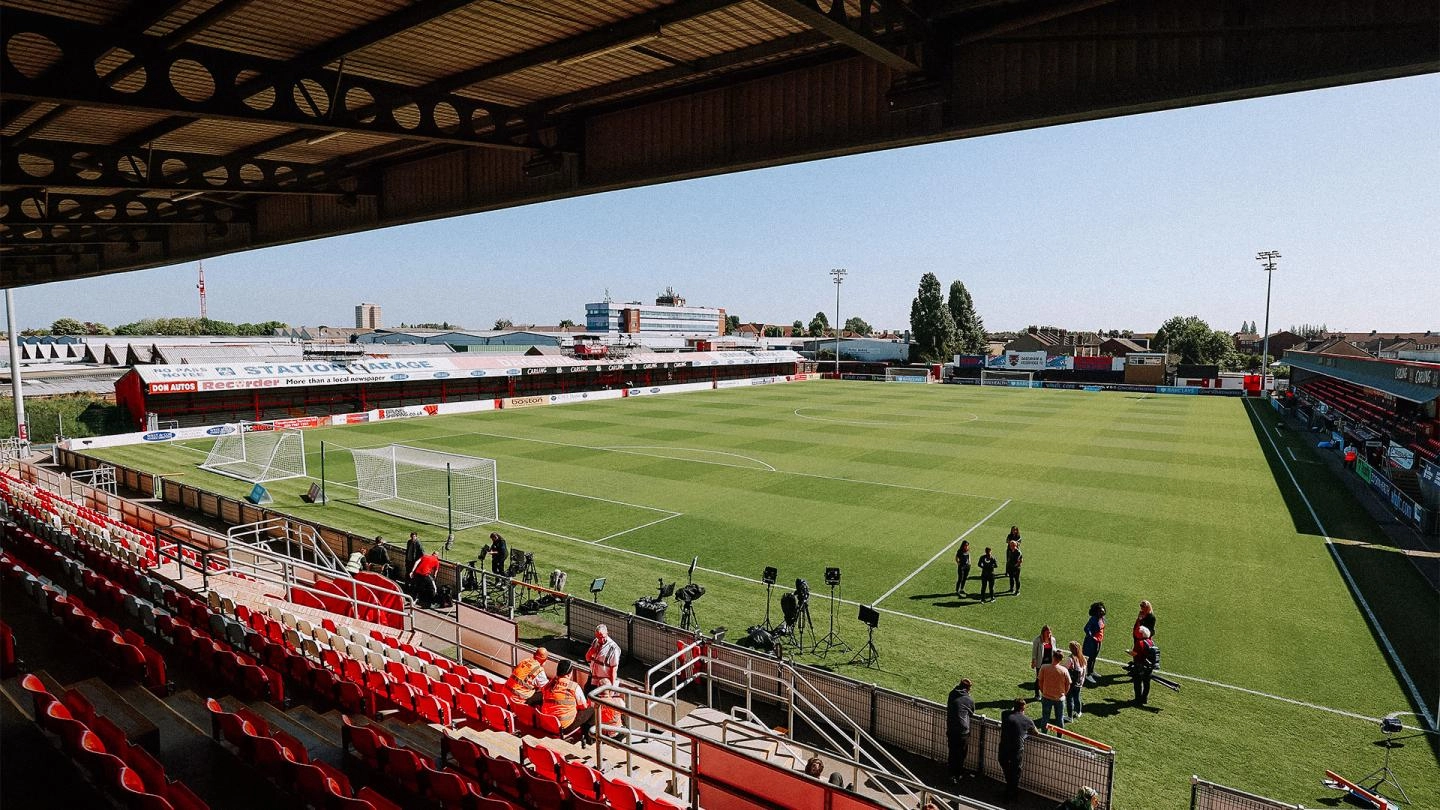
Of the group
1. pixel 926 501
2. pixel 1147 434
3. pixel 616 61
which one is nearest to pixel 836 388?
pixel 1147 434

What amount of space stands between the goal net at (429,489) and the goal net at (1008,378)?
208 ft

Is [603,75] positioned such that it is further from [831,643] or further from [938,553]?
[938,553]

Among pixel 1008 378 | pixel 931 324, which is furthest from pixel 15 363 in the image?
pixel 931 324

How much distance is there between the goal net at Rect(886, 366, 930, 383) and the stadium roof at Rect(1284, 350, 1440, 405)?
40.3 meters

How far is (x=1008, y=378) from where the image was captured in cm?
7862

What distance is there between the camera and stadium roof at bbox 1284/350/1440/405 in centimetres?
2634

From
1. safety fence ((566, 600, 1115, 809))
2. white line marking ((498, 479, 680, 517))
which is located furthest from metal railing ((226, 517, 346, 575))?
white line marking ((498, 479, 680, 517))

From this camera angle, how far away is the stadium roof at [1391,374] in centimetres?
2634

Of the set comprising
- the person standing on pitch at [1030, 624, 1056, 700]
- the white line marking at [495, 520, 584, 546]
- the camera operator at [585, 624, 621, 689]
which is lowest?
the white line marking at [495, 520, 584, 546]

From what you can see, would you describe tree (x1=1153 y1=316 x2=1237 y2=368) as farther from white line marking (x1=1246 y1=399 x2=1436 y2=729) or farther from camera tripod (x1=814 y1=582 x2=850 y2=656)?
camera tripod (x1=814 y1=582 x2=850 y2=656)

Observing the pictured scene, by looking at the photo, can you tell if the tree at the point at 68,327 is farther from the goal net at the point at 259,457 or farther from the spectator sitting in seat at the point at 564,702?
the spectator sitting in seat at the point at 564,702

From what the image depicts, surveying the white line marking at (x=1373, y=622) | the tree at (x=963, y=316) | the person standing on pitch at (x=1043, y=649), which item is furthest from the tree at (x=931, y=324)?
the person standing on pitch at (x=1043, y=649)

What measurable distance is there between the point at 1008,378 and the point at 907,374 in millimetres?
12431

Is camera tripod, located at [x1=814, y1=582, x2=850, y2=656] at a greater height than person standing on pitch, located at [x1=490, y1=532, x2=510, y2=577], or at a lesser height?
lesser
